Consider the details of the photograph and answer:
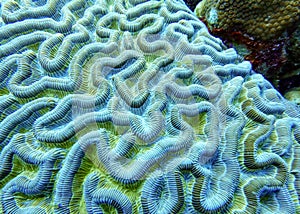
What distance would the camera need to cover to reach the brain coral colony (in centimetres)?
193

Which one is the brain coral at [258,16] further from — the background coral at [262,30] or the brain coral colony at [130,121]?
the brain coral colony at [130,121]

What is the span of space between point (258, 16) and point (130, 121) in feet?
8.52

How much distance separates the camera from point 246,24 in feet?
11.9

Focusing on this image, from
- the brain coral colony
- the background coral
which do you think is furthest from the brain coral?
the brain coral colony

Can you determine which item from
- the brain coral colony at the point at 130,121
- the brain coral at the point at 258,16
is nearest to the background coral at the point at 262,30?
the brain coral at the point at 258,16

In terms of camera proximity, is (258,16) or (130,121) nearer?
(130,121)

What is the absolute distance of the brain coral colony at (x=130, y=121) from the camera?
193 centimetres

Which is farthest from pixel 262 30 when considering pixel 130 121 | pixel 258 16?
pixel 130 121

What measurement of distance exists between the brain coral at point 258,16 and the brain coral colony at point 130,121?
3.53 feet

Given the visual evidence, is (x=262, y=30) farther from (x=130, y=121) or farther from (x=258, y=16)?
(x=130, y=121)

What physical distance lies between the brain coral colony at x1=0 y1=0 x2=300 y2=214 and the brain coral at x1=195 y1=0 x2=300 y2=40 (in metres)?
1.08

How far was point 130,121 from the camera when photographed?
2.10 meters

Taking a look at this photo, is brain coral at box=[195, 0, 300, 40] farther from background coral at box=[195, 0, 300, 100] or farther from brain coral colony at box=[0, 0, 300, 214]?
brain coral colony at box=[0, 0, 300, 214]

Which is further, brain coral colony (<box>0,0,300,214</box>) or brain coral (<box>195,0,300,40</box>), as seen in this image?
brain coral (<box>195,0,300,40</box>)
